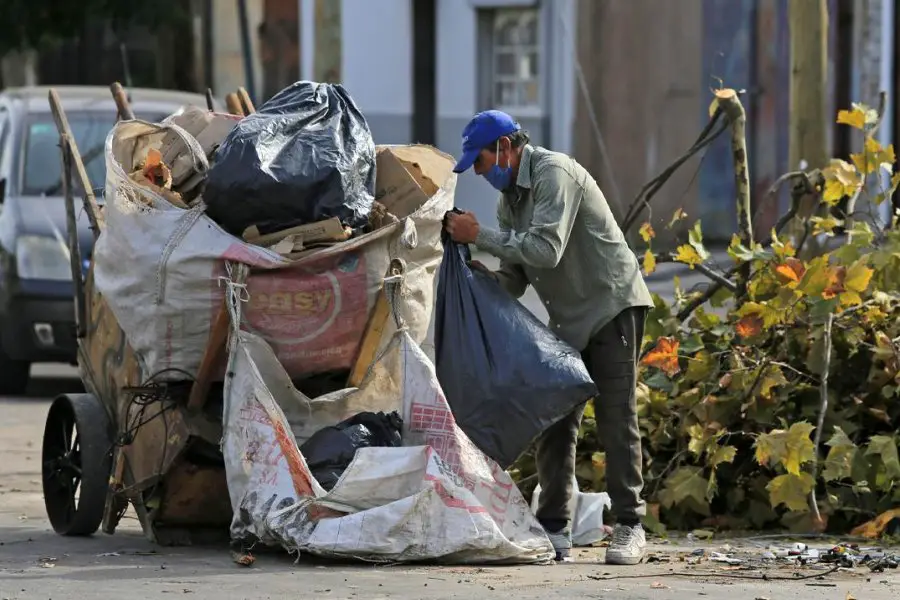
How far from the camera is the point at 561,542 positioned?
6840mm

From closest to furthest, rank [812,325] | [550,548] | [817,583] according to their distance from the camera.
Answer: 1. [817,583]
2. [550,548]
3. [812,325]

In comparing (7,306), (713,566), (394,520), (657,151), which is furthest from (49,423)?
(657,151)

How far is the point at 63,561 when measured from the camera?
6648mm

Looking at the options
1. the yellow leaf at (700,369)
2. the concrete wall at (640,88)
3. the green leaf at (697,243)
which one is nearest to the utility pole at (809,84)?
the green leaf at (697,243)

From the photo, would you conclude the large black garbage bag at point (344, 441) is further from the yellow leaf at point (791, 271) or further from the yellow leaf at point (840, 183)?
the yellow leaf at point (840, 183)

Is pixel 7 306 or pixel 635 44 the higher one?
pixel 635 44

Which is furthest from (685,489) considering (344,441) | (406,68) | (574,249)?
(406,68)

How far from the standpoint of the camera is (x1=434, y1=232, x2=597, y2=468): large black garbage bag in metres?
6.57

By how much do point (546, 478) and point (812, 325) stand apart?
4.68ft

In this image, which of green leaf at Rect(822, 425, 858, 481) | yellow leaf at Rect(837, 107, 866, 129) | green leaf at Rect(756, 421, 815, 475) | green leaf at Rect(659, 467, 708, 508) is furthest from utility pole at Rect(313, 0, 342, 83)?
green leaf at Rect(756, 421, 815, 475)

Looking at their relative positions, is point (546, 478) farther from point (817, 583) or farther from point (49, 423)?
point (49, 423)

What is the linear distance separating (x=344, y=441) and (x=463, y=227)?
831 mm

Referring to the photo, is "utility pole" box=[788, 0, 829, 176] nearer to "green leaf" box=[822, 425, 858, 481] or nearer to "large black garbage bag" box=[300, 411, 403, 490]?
"green leaf" box=[822, 425, 858, 481]

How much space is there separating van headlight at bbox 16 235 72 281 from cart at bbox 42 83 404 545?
412cm
